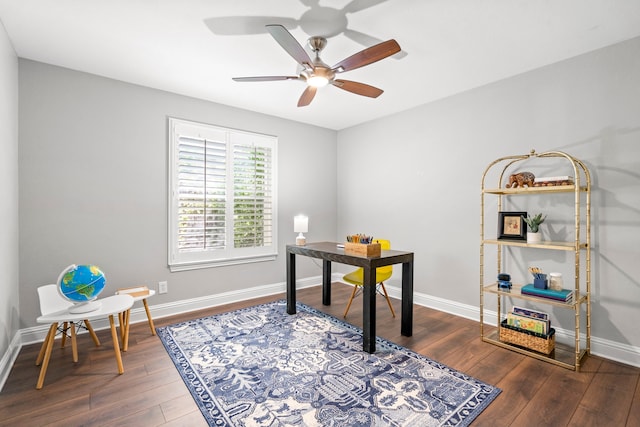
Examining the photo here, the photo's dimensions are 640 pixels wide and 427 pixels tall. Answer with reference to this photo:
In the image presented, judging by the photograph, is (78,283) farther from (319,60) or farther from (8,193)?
(319,60)

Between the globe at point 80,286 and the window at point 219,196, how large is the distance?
1167 millimetres

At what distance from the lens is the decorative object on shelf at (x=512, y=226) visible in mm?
2664

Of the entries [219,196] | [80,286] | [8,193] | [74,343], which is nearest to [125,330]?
[74,343]

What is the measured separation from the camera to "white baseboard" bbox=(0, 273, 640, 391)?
2.34m

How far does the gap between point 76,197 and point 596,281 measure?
15.7 ft

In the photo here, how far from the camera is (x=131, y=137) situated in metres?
3.16

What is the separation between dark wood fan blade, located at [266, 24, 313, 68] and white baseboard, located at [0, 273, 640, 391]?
2890mm

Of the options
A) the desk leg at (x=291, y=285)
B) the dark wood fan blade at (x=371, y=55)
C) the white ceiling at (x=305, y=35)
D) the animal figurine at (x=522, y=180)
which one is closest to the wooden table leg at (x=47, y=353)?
the desk leg at (x=291, y=285)

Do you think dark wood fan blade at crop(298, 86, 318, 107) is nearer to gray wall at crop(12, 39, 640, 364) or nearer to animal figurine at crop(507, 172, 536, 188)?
gray wall at crop(12, 39, 640, 364)

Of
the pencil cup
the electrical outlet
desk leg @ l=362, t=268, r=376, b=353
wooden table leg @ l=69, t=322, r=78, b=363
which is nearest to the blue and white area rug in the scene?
desk leg @ l=362, t=268, r=376, b=353

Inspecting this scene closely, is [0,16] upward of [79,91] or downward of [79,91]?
upward

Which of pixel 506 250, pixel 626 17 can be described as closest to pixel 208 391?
pixel 506 250

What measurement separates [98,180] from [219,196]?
3.98ft

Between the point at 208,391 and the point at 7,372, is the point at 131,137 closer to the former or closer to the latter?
the point at 7,372
